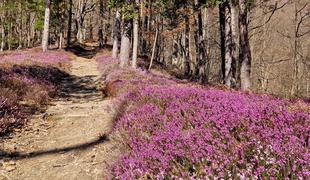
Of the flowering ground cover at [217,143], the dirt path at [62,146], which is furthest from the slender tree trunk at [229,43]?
the flowering ground cover at [217,143]

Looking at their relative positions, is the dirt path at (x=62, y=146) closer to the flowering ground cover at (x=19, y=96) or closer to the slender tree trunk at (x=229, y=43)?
the flowering ground cover at (x=19, y=96)

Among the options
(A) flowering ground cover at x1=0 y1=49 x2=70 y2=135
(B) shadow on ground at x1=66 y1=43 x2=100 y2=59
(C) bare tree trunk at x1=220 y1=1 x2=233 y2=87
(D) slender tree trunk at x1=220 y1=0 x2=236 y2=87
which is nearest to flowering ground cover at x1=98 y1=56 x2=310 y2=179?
(A) flowering ground cover at x1=0 y1=49 x2=70 y2=135

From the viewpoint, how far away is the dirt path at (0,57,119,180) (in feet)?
18.7

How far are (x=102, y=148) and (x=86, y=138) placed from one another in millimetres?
1057

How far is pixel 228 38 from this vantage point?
18.1m

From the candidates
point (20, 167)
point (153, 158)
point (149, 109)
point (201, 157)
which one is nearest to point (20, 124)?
point (20, 167)

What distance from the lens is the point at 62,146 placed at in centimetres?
723

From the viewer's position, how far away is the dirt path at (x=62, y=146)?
571cm

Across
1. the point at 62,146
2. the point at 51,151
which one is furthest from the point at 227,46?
the point at 51,151

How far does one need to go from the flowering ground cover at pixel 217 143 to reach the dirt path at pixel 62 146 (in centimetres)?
81

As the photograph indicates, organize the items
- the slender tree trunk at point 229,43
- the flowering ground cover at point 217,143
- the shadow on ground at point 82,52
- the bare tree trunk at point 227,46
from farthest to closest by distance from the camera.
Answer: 1. the shadow on ground at point 82,52
2. the bare tree trunk at point 227,46
3. the slender tree trunk at point 229,43
4. the flowering ground cover at point 217,143

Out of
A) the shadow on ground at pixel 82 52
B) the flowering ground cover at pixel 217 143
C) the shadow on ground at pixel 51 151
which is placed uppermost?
the shadow on ground at pixel 82 52

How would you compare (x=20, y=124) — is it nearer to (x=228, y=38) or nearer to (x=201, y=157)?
(x=201, y=157)

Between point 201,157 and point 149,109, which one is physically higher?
point 149,109
